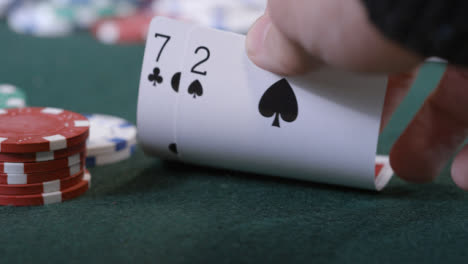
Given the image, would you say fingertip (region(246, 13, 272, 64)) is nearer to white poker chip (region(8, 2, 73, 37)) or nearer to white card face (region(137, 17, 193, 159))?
white card face (region(137, 17, 193, 159))

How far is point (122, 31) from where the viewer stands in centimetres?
369

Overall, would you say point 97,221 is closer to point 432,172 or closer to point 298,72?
point 298,72

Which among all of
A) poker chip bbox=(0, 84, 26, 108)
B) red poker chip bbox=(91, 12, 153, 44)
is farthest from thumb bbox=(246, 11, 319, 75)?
red poker chip bbox=(91, 12, 153, 44)

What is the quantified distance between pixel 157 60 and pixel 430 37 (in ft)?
2.84

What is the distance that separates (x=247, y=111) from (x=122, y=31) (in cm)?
239

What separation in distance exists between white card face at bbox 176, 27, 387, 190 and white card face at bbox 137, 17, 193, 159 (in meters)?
0.02

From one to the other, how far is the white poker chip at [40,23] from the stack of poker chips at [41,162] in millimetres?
2475

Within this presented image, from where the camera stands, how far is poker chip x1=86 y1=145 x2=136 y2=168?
5.68ft

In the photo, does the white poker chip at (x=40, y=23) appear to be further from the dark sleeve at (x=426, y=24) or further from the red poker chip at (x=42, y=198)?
the dark sleeve at (x=426, y=24)

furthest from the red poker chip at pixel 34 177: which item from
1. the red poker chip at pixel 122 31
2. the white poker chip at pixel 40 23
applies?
the white poker chip at pixel 40 23

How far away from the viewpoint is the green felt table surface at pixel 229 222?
117 cm

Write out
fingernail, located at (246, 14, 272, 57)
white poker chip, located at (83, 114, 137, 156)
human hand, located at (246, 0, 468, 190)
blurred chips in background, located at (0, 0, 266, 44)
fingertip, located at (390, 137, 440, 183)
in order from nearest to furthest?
human hand, located at (246, 0, 468, 190), fingernail, located at (246, 14, 272, 57), fingertip, located at (390, 137, 440, 183), white poker chip, located at (83, 114, 137, 156), blurred chips in background, located at (0, 0, 266, 44)

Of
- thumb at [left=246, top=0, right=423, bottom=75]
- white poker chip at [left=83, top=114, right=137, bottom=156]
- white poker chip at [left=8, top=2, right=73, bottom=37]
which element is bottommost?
white poker chip at [left=8, top=2, right=73, bottom=37]

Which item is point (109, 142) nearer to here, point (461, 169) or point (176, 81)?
point (176, 81)
